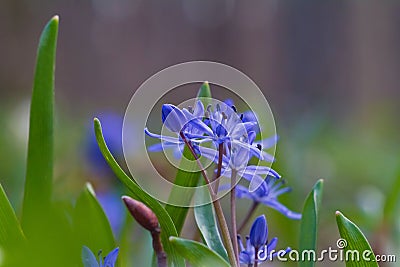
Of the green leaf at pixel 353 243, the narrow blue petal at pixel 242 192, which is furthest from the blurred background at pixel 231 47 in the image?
the green leaf at pixel 353 243

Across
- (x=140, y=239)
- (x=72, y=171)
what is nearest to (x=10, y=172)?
(x=72, y=171)

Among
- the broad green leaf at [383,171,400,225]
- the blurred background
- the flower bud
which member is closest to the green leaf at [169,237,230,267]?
the flower bud

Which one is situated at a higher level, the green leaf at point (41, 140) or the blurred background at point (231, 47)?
the blurred background at point (231, 47)

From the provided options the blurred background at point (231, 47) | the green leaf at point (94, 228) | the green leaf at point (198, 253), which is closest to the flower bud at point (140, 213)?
the green leaf at point (198, 253)

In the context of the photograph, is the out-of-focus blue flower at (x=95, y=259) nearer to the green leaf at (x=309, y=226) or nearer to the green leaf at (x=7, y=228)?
the green leaf at (x=7, y=228)

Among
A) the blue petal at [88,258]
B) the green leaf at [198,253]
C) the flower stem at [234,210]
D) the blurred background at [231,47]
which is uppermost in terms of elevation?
the blurred background at [231,47]

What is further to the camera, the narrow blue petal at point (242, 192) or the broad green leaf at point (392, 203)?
the broad green leaf at point (392, 203)

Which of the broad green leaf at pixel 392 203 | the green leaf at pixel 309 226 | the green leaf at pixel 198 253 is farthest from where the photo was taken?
the broad green leaf at pixel 392 203

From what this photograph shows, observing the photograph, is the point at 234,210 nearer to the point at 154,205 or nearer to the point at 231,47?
the point at 154,205

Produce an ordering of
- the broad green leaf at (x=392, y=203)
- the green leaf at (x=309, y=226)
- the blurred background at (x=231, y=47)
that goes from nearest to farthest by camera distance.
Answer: the green leaf at (x=309, y=226), the broad green leaf at (x=392, y=203), the blurred background at (x=231, y=47)
